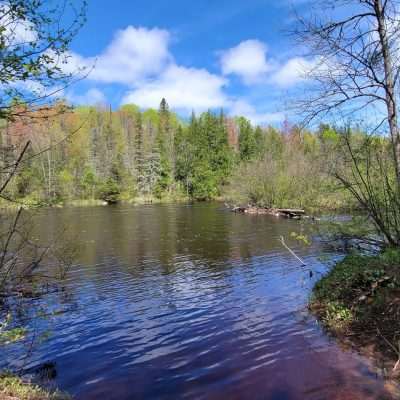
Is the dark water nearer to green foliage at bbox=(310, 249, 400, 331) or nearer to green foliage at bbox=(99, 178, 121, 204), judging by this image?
green foliage at bbox=(310, 249, 400, 331)

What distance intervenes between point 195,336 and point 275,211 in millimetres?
31790

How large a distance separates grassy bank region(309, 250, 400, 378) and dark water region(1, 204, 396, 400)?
0.37 m

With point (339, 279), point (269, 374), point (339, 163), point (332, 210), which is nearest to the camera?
point (269, 374)

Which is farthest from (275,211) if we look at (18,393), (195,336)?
(18,393)

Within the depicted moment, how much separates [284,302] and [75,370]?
19.3 ft

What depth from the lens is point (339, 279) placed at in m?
8.90

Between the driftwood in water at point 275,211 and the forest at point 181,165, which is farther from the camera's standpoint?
the forest at point 181,165

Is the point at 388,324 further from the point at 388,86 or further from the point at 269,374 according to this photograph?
the point at 388,86

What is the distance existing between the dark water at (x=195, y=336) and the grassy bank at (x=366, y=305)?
37 centimetres

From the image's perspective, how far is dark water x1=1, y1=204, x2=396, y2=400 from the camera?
605cm

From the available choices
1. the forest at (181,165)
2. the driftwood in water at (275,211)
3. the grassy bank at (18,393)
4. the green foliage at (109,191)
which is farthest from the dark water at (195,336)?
the green foliage at (109,191)

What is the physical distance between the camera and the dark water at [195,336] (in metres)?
6.05

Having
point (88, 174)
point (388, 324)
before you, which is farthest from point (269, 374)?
point (88, 174)

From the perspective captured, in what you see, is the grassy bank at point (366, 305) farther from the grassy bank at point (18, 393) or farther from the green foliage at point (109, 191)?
the green foliage at point (109, 191)
